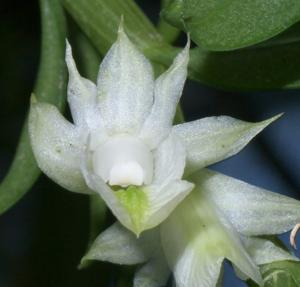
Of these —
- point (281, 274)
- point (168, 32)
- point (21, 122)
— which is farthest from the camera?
point (21, 122)

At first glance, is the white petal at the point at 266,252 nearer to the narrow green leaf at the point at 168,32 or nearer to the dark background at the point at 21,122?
the narrow green leaf at the point at 168,32

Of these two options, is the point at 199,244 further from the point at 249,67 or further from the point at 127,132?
the point at 249,67

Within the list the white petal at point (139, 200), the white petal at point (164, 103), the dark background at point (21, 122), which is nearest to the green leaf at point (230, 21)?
the white petal at point (164, 103)

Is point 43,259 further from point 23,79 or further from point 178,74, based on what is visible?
point 178,74

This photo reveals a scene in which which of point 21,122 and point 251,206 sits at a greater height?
point 251,206

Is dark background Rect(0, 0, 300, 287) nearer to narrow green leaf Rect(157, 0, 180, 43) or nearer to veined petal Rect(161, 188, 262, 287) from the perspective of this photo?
narrow green leaf Rect(157, 0, 180, 43)

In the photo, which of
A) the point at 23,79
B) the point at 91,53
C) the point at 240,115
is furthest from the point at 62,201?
the point at 240,115

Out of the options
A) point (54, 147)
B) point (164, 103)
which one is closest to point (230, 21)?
point (164, 103)
